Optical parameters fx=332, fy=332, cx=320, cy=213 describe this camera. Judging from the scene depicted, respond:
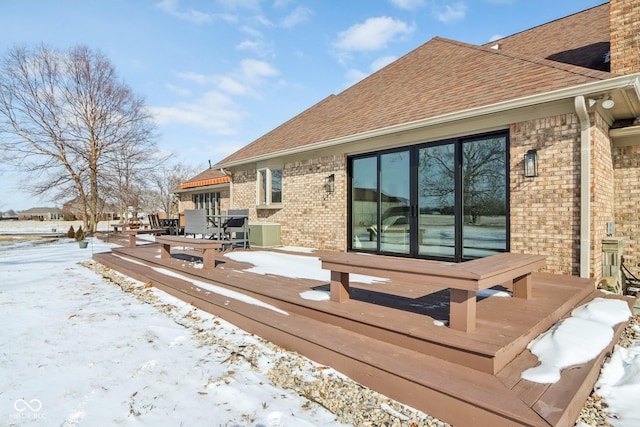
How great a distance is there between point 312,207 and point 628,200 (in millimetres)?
5987

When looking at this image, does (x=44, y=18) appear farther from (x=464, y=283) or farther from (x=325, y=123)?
(x=464, y=283)

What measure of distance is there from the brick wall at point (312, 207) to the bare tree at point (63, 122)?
14.1 meters

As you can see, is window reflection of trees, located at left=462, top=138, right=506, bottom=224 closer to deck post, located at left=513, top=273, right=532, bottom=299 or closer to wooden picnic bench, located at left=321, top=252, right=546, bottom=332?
deck post, located at left=513, top=273, right=532, bottom=299

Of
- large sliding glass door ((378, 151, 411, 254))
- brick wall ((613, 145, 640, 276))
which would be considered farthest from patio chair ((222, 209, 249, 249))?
brick wall ((613, 145, 640, 276))

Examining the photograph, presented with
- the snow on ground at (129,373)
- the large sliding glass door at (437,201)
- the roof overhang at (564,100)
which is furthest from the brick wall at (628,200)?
the snow on ground at (129,373)

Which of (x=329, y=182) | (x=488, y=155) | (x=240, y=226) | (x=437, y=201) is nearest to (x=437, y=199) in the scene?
(x=437, y=201)

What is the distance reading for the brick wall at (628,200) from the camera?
5320 mm

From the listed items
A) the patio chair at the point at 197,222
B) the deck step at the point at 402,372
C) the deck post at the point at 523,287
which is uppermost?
the patio chair at the point at 197,222

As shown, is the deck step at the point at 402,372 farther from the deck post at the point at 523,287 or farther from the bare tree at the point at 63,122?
the bare tree at the point at 63,122

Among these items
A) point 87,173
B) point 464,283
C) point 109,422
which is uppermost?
point 87,173

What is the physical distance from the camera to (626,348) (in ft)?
9.97

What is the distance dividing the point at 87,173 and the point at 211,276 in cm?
1790

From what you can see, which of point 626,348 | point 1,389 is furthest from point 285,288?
point 626,348

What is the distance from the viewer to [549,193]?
4742mm
